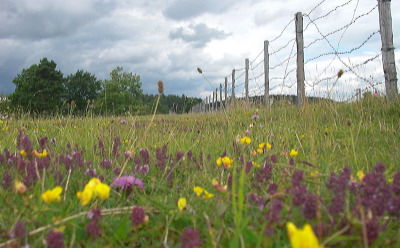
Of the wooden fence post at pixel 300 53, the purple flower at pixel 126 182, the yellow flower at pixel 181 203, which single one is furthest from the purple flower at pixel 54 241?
the wooden fence post at pixel 300 53

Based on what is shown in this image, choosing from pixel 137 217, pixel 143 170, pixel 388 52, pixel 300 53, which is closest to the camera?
pixel 137 217

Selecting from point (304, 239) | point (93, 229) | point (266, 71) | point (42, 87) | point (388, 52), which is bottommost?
point (93, 229)

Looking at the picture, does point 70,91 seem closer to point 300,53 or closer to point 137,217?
point 300,53

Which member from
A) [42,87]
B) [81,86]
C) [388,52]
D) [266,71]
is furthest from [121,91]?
[388,52]

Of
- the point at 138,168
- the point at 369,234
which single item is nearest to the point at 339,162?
the point at 138,168

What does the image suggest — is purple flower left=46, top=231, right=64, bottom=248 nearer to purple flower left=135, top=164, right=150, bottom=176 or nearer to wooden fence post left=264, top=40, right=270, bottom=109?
purple flower left=135, top=164, right=150, bottom=176

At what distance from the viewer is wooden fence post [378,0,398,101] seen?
728 centimetres

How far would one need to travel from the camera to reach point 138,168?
8.63 feet

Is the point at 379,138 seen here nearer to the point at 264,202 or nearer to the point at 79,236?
the point at 264,202

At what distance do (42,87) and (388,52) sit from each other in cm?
4956

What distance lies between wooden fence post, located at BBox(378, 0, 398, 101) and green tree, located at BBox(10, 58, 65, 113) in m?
47.0

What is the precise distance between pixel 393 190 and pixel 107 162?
1.78 meters

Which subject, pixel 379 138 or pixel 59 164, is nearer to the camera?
pixel 59 164

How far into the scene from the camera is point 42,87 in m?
50.8
